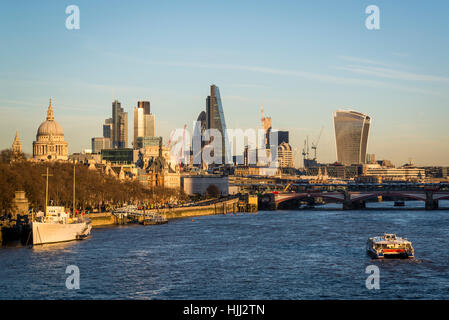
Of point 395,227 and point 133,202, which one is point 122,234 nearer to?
point 395,227

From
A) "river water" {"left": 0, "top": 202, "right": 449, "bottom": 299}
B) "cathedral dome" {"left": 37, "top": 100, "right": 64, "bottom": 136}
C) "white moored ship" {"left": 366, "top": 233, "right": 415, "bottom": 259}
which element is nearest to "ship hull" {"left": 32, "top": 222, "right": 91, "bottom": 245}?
"river water" {"left": 0, "top": 202, "right": 449, "bottom": 299}

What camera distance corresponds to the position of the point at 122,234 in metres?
72.9

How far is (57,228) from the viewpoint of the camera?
62.8m

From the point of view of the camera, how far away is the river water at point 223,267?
38.7 metres

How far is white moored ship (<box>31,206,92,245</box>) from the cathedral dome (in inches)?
3988

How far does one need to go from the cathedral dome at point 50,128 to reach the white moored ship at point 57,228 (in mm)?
101294

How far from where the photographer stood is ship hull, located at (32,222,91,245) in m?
60.3

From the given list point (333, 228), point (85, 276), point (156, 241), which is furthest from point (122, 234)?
point (85, 276)

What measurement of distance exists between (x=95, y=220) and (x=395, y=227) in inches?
1319
